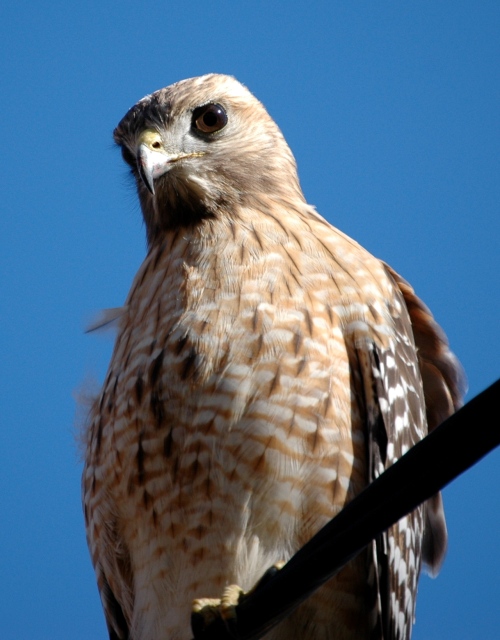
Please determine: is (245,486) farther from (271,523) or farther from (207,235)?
(207,235)

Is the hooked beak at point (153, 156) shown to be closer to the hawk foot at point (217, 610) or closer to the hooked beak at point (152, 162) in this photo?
the hooked beak at point (152, 162)

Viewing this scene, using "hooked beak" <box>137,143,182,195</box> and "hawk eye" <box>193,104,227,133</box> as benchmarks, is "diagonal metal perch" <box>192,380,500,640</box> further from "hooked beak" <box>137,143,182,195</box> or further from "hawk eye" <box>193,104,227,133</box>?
"hawk eye" <box>193,104,227,133</box>

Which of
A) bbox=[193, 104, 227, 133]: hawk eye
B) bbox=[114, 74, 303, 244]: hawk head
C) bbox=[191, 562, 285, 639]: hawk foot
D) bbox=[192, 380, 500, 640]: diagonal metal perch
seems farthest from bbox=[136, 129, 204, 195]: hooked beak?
bbox=[192, 380, 500, 640]: diagonal metal perch

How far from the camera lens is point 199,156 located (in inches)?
166

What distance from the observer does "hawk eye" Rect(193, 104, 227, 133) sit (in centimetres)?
432

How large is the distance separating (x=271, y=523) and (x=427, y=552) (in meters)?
1.23

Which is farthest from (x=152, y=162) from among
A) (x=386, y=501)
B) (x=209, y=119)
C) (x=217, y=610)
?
(x=386, y=501)

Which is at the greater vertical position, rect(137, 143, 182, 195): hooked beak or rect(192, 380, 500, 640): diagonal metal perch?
rect(137, 143, 182, 195): hooked beak

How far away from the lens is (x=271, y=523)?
3381 mm

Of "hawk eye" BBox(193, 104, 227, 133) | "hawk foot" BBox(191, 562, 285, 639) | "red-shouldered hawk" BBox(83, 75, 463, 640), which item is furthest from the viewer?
"hawk eye" BBox(193, 104, 227, 133)

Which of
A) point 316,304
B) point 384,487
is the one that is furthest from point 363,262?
point 384,487

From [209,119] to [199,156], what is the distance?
0.78 ft

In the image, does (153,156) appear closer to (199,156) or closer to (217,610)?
(199,156)

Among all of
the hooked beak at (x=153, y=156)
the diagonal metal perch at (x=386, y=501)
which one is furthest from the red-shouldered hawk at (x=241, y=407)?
the diagonal metal perch at (x=386, y=501)
